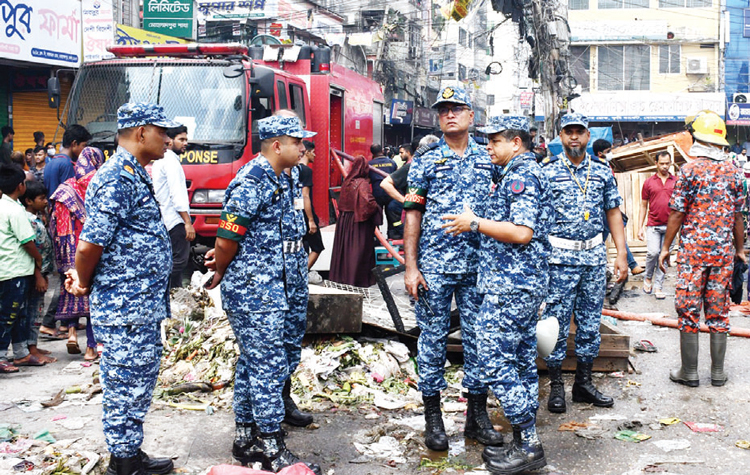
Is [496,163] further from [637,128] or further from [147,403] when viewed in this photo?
[637,128]

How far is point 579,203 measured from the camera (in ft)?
17.9

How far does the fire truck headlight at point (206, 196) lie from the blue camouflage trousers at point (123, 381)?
4.84 metres

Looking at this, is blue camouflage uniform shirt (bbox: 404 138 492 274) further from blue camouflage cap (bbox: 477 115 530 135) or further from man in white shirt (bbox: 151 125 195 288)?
man in white shirt (bbox: 151 125 195 288)

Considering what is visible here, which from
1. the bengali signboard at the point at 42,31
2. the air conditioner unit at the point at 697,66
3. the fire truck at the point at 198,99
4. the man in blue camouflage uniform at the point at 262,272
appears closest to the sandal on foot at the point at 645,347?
the man in blue camouflage uniform at the point at 262,272

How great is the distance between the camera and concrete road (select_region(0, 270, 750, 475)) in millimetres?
4445

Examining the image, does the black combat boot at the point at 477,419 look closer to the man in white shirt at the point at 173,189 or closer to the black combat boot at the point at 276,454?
the black combat boot at the point at 276,454

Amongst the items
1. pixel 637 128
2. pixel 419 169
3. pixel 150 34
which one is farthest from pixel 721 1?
pixel 419 169

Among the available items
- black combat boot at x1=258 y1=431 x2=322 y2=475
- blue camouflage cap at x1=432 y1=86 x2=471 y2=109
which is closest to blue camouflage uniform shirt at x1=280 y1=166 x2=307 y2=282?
black combat boot at x1=258 y1=431 x2=322 y2=475

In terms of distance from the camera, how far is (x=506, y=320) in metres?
4.27

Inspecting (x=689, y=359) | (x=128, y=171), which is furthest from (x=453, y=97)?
(x=689, y=359)

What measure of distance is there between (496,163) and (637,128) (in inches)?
1434

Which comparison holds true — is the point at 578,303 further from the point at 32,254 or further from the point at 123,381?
the point at 32,254

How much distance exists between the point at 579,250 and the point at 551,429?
129 centimetres

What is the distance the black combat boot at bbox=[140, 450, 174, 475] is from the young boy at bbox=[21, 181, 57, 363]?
2968mm
